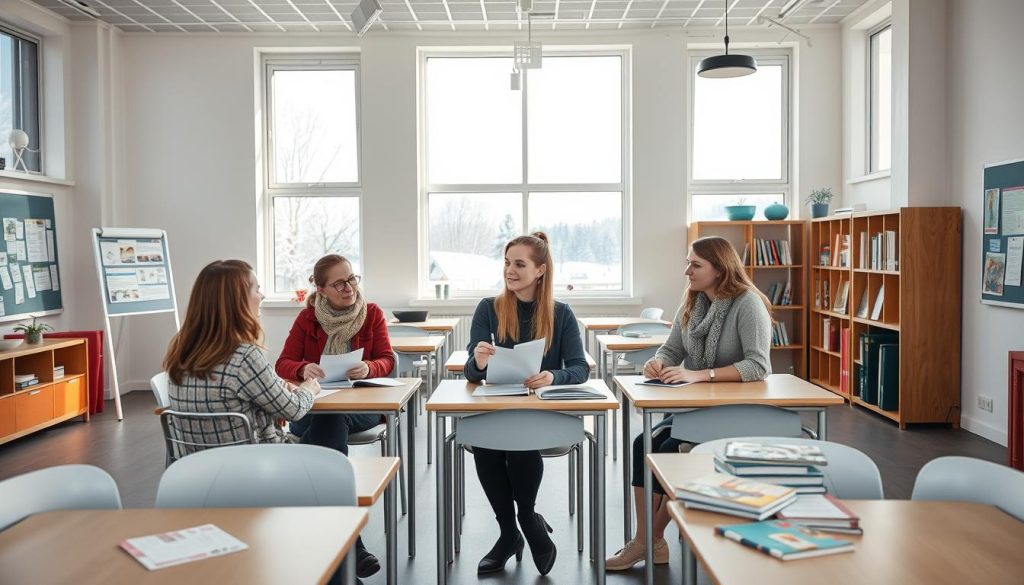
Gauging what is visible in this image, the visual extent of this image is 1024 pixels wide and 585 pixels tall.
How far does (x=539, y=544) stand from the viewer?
3.23m

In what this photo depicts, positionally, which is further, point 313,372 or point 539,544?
point 313,372

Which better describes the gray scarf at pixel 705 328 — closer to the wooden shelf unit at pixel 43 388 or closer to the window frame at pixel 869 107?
the wooden shelf unit at pixel 43 388

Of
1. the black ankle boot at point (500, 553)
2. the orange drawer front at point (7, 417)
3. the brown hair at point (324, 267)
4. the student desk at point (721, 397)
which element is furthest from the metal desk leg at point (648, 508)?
the orange drawer front at point (7, 417)

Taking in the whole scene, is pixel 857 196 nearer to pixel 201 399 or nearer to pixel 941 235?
pixel 941 235

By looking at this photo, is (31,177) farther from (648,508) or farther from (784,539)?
(784,539)

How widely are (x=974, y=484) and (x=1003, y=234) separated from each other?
13.6 ft

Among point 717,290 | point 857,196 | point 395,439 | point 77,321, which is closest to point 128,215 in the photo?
point 77,321

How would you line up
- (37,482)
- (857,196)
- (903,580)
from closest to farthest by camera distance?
(903,580), (37,482), (857,196)

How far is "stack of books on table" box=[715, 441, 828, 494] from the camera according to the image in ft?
5.97

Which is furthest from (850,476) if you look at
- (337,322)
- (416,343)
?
(416,343)

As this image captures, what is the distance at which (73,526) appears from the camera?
5.67ft

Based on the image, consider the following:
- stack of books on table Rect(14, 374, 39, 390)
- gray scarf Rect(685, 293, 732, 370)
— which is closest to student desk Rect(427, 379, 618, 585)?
gray scarf Rect(685, 293, 732, 370)

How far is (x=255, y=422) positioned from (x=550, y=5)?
5.48m

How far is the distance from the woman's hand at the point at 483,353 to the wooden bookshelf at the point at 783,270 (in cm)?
495
